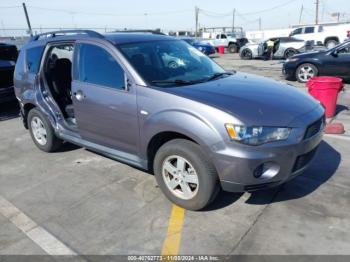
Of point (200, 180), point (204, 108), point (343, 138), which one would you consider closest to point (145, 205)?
point (200, 180)

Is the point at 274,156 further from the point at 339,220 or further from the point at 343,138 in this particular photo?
the point at 343,138

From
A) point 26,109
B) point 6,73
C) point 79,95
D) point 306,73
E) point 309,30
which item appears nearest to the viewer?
point 79,95

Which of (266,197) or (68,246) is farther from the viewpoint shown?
(266,197)

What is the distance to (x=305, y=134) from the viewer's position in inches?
127

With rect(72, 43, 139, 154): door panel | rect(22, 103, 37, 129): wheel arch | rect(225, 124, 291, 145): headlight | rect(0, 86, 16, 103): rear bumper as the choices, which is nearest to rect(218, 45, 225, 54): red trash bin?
rect(0, 86, 16, 103): rear bumper

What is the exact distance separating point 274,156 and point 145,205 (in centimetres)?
152

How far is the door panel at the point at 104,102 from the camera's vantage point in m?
3.80

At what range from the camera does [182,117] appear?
3.26 metres

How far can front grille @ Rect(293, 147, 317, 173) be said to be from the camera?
3244 millimetres

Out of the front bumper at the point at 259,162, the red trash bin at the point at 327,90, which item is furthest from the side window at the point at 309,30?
the front bumper at the point at 259,162

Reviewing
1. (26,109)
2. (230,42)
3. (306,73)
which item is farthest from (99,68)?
(230,42)

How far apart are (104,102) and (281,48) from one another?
65.8 feet

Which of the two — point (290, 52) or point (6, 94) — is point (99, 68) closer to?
point (6, 94)

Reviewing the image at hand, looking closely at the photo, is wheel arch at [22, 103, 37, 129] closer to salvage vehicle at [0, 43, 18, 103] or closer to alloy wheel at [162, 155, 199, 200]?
salvage vehicle at [0, 43, 18, 103]
